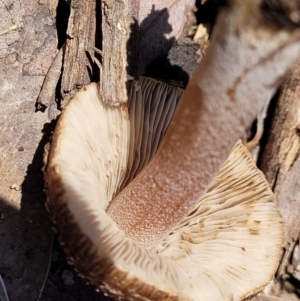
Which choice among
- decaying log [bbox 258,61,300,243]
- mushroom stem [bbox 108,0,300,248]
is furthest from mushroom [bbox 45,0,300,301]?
decaying log [bbox 258,61,300,243]

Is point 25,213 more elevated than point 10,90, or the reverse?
point 10,90

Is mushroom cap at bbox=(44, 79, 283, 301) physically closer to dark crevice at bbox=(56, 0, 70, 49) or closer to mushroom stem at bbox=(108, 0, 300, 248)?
mushroom stem at bbox=(108, 0, 300, 248)

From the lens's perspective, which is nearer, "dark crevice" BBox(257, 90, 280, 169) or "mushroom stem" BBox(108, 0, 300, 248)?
"mushroom stem" BBox(108, 0, 300, 248)

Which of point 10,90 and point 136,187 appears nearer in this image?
point 136,187

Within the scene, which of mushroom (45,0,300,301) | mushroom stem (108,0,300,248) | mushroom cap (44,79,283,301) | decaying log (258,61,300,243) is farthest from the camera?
decaying log (258,61,300,243)

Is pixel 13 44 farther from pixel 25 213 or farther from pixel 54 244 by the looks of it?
pixel 54 244

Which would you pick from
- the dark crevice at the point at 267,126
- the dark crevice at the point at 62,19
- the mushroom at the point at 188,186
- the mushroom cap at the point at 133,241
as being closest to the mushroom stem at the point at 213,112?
the mushroom at the point at 188,186

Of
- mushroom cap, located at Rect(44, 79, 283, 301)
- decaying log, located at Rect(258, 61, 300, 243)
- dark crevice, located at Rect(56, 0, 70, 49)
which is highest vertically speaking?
dark crevice, located at Rect(56, 0, 70, 49)

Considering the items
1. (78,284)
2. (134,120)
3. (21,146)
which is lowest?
(78,284)

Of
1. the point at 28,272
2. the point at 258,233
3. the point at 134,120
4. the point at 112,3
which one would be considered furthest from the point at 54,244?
the point at 112,3

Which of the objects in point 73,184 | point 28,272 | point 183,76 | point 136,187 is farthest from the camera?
point 183,76
